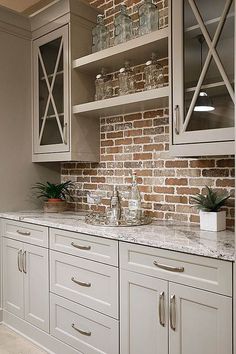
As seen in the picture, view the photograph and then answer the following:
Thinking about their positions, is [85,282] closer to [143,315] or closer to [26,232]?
[143,315]

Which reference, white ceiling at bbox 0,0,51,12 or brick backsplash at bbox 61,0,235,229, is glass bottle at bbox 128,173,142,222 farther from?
white ceiling at bbox 0,0,51,12

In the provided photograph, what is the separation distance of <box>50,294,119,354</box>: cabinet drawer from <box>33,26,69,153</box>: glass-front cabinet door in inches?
48.3

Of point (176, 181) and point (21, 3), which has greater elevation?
point (21, 3)

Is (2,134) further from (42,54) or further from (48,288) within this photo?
(48,288)

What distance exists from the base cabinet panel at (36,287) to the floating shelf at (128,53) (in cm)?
147

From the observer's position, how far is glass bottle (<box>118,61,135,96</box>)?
2600 mm

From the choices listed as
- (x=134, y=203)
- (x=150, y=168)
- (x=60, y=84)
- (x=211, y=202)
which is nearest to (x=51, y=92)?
(x=60, y=84)

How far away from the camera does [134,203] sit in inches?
98.6

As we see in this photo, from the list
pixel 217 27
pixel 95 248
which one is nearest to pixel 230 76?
pixel 217 27

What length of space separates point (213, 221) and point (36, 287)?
1.44m

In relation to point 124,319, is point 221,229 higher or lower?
higher

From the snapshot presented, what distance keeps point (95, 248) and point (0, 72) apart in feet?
5.85

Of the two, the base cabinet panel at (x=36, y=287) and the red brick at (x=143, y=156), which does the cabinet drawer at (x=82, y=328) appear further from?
the red brick at (x=143, y=156)

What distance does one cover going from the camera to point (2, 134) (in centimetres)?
296
